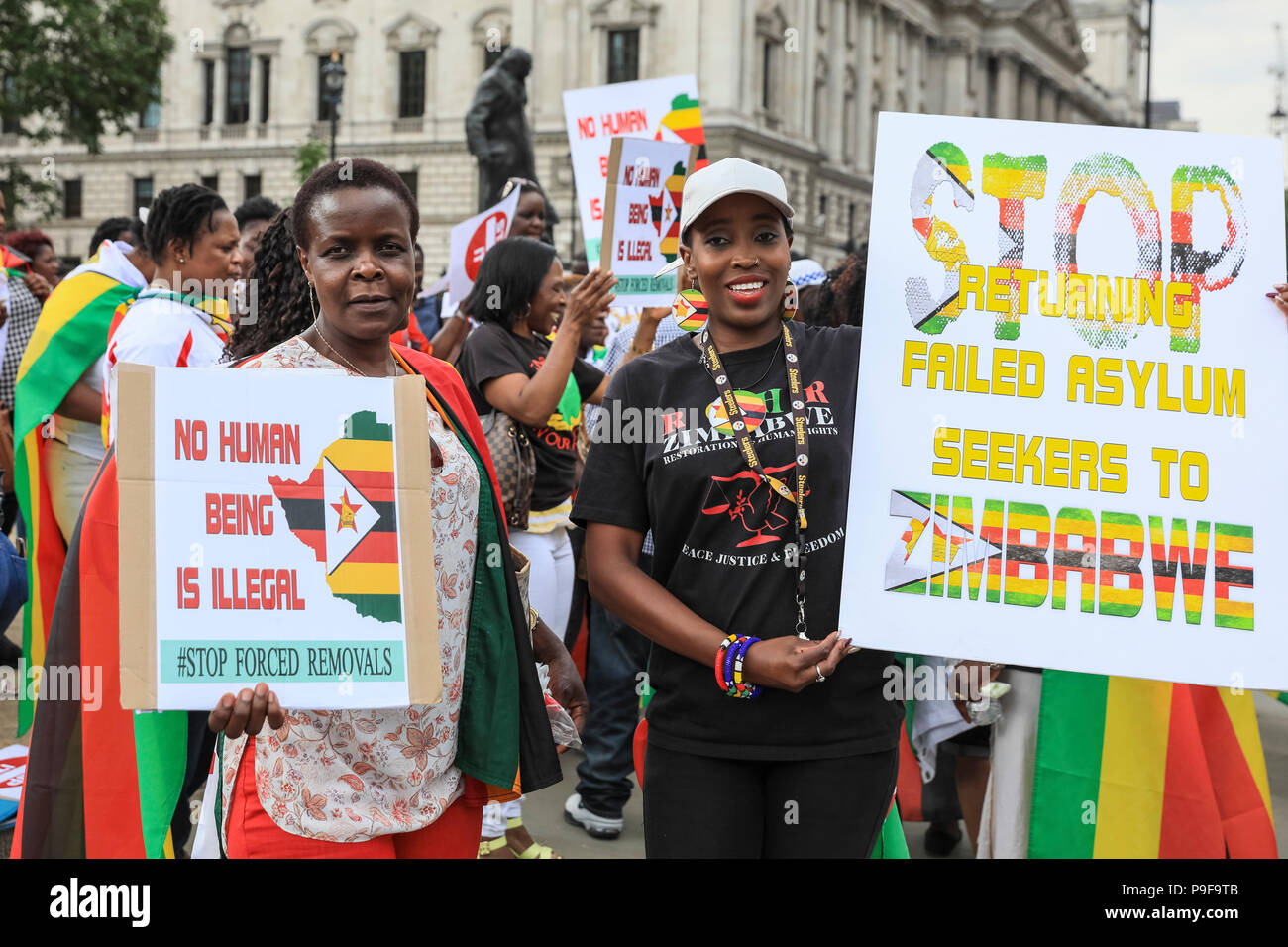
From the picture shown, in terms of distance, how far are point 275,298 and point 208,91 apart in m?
54.9

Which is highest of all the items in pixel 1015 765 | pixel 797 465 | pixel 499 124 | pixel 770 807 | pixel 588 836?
pixel 499 124

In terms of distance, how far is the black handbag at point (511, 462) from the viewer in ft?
15.1

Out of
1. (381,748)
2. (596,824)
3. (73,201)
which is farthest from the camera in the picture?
(73,201)

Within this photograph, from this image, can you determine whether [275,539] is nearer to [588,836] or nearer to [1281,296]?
[1281,296]

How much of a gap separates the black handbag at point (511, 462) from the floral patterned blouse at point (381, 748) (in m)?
1.96

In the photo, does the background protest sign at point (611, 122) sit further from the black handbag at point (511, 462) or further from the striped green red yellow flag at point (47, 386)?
the striped green red yellow flag at point (47, 386)

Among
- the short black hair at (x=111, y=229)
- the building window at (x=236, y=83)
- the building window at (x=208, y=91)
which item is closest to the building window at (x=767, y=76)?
the building window at (x=236, y=83)

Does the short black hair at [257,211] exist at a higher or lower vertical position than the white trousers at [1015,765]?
higher

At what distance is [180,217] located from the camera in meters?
4.61

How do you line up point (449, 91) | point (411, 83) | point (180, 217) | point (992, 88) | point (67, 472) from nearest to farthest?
point (180, 217) < point (67, 472) < point (449, 91) < point (411, 83) < point (992, 88)

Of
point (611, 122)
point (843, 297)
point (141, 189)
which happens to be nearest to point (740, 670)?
point (843, 297)

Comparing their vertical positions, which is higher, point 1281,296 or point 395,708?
point 1281,296

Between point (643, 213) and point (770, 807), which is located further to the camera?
point (643, 213)

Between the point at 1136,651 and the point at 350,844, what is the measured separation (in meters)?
1.50
